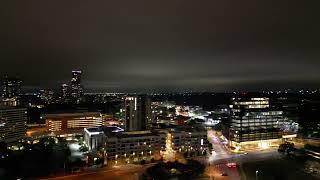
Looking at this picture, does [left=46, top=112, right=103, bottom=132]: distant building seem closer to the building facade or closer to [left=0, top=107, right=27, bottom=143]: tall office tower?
[left=0, top=107, right=27, bottom=143]: tall office tower

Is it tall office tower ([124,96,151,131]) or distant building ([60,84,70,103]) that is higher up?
distant building ([60,84,70,103])

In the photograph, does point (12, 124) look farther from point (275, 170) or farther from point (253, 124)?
point (275, 170)

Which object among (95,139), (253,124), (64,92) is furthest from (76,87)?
(253,124)

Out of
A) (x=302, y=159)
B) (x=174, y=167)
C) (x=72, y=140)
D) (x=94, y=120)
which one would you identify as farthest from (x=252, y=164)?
(x=94, y=120)

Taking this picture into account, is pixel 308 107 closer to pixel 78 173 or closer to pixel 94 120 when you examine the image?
pixel 94 120

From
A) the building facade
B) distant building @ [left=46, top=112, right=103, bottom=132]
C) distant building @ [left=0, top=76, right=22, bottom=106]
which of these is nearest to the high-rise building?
distant building @ [left=0, top=76, right=22, bottom=106]

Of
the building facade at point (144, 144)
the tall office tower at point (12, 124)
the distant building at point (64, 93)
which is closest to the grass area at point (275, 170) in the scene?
the building facade at point (144, 144)

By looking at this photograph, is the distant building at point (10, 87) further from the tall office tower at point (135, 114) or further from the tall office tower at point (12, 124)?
the tall office tower at point (135, 114)

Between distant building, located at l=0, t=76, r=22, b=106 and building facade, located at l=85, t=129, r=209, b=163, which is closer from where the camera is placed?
building facade, located at l=85, t=129, r=209, b=163
